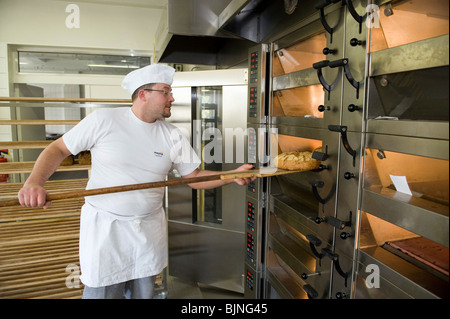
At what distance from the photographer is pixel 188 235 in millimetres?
2988

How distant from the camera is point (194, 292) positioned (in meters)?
3.14

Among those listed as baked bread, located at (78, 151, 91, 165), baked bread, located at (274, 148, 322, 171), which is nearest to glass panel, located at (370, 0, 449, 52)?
baked bread, located at (274, 148, 322, 171)

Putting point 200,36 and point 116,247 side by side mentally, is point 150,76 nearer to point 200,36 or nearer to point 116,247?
point 116,247

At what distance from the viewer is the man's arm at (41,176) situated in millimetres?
1327

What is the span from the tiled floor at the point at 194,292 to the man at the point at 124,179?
54.4 inches

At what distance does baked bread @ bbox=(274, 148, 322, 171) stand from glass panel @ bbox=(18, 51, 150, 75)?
366 cm

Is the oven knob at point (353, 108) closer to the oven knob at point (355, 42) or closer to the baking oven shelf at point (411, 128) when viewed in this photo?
the baking oven shelf at point (411, 128)

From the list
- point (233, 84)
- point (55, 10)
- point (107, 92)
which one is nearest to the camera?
point (233, 84)

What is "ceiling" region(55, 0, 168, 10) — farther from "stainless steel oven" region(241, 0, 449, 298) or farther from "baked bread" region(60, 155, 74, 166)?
"stainless steel oven" region(241, 0, 449, 298)

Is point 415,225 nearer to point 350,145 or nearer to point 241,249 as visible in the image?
point 350,145

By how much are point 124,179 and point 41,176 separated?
36 cm

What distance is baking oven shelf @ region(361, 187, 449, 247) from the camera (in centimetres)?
82
